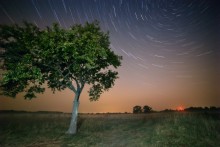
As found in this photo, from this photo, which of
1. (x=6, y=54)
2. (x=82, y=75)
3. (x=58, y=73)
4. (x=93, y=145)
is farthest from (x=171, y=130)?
(x=6, y=54)

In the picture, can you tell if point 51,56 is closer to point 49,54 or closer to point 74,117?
point 49,54

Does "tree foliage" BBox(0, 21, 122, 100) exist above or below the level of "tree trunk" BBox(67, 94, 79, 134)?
above

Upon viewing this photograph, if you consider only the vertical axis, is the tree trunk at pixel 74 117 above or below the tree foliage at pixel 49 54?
below

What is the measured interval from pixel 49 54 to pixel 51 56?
0.98 feet

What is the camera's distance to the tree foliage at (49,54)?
1989cm

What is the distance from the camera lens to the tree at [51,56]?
19922mm

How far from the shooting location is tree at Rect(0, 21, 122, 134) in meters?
19.9

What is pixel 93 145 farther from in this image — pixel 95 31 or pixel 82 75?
pixel 95 31

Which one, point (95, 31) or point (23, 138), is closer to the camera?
point (23, 138)

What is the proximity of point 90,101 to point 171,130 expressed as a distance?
12.6 m

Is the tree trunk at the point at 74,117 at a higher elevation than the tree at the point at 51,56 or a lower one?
lower

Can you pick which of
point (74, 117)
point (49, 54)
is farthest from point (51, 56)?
point (74, 117)

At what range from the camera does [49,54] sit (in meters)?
20.7

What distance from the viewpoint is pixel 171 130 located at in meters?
17.7
